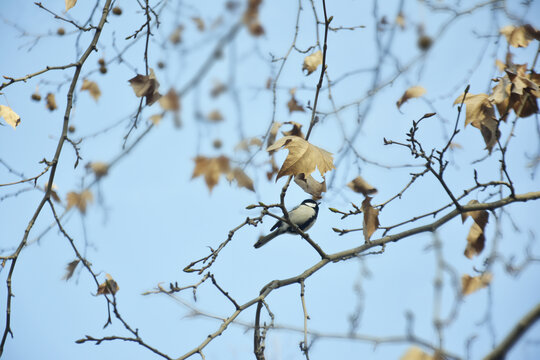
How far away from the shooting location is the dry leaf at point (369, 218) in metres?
2.21

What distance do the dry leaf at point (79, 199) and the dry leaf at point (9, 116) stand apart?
512mm

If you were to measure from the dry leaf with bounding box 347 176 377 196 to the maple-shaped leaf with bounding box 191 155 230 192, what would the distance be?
1.01m

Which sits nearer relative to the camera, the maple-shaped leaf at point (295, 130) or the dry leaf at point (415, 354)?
the dry leaf at point (415, 354)

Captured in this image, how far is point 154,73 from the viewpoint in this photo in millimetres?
2266

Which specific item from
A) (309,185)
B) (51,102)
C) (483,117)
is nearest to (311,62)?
(309,185)

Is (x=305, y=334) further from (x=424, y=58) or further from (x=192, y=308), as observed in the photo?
(x=424, y=58)

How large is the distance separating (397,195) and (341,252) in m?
0.45

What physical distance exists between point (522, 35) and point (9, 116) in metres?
3.22

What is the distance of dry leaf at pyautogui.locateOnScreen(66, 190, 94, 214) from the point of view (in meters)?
2.27

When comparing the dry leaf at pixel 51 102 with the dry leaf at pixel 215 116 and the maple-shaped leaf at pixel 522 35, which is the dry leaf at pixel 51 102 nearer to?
the dry leaf at pixel 215 116

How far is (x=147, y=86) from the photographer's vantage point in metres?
2.23

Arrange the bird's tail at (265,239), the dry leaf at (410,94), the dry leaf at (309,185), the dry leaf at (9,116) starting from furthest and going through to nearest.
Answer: the bird's tail at (265,239)
the dry leaf at (410,94)
the dry leaf at (9,116)
the dry leaf at (309,185)

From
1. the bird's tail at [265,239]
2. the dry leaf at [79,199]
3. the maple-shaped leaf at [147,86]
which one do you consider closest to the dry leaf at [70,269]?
the dry leaf at [79,199]

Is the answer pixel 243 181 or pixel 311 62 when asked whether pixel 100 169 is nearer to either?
pixel 243 181
